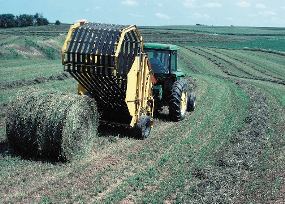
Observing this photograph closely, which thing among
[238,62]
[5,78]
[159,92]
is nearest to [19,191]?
[159,92]

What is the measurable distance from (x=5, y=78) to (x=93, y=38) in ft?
45.5

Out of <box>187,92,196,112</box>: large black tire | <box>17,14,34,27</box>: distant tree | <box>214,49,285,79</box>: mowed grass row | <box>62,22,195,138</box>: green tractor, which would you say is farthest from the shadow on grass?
<box>17,14,34,27</box>: distant tree

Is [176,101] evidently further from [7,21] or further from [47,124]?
[7,21]

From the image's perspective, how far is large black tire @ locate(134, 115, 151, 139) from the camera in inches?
516

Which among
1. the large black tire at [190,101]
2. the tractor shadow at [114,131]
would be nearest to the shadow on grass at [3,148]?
the tractor shadow at [114,131]

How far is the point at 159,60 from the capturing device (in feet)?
51.4

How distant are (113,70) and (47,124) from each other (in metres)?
2.18

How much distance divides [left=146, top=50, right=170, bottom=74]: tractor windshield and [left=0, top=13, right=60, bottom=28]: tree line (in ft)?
303

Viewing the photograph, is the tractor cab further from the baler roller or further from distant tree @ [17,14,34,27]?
distant tree @ [17,14,34,27]

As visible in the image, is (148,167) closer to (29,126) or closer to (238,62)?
(29,126)

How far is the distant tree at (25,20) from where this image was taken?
106m

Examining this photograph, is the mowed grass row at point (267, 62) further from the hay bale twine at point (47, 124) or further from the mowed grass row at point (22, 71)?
the hay bale twine at point (47, 124)

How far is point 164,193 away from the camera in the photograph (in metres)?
9.28

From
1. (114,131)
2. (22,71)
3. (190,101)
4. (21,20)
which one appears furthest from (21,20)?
(114,131)
